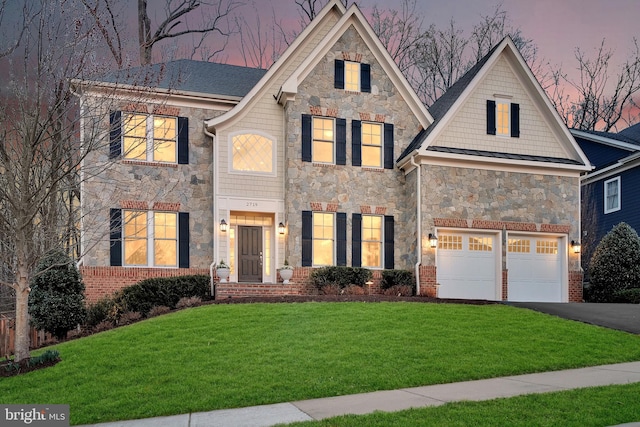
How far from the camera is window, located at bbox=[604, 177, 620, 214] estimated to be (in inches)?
1009

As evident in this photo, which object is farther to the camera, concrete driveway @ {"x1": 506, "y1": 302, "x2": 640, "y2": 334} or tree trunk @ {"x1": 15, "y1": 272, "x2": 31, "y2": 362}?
concrete driveway @ {"x1": 506, "y1": 302, "x2": 640, "y2": 334}

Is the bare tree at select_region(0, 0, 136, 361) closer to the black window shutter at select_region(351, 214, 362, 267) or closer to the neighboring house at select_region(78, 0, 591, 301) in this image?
the neighboring house at select_region(78, 0, 591, 301)

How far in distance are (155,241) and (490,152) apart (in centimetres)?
1112

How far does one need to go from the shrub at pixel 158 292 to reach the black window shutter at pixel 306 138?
5199 millimetres

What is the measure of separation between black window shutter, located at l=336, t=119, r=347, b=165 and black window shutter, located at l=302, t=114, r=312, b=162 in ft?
3.11

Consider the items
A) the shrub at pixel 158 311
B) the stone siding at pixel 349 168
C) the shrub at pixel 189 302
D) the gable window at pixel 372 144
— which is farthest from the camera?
the gable window at pixel 372 144

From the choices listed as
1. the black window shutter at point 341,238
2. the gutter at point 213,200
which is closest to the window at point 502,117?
the black window shutter at point 341,238

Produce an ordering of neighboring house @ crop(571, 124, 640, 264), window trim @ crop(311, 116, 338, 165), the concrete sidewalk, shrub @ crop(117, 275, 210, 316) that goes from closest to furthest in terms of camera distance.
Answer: the concrete sidewalk
shrub @ crop(117, 275, 210, 316)
window trim @ crop(311, 116, 338, 165)
neighboring house @ crop(571, 124, 640, 264)

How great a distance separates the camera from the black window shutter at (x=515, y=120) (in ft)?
65.1

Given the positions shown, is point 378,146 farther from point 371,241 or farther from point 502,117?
point 502,117

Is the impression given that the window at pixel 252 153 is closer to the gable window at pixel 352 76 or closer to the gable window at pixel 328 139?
the gable window at pixel 328 139

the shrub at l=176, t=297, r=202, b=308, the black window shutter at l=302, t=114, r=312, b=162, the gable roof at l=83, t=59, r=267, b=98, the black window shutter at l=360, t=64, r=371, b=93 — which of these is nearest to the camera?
the shrub at l=176, t=297, r=202, b=308

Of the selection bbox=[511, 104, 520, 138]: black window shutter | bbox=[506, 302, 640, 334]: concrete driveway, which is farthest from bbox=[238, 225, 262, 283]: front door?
bbox=[511, 104, 520, 138]: black window shutter

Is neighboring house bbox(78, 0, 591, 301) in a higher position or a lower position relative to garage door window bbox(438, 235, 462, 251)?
higher
